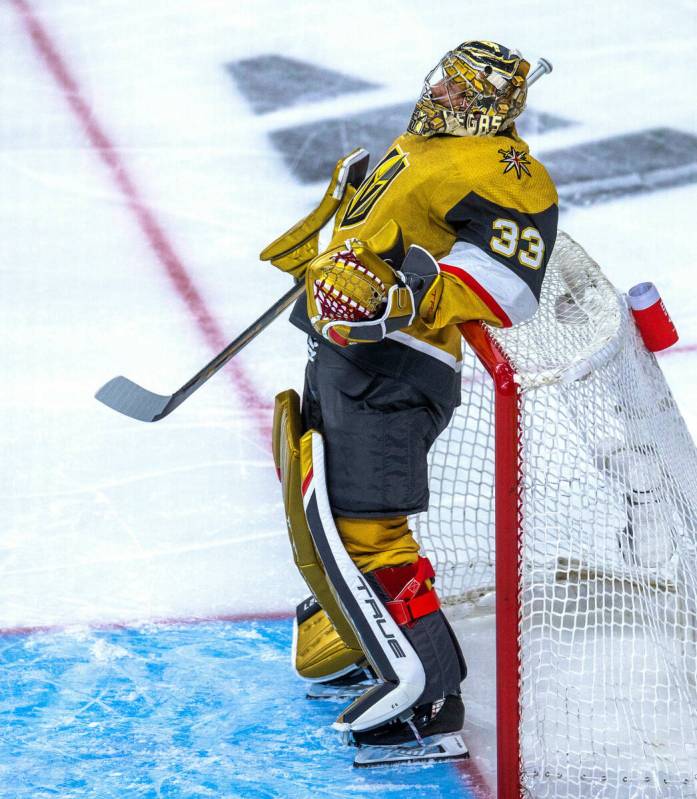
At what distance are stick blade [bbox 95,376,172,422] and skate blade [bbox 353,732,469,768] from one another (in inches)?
30.3

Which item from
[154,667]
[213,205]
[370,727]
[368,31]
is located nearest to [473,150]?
[370,727]

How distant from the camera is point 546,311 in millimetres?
2367

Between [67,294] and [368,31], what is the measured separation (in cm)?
189

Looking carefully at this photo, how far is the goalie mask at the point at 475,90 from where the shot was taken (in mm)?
2031

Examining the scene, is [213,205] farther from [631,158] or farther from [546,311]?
[546,311]

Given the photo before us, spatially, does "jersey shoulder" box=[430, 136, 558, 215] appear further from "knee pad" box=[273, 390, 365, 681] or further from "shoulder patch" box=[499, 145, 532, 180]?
"knee pad" box=[273, 390, 365, 681]

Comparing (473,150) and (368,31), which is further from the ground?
(473,150)

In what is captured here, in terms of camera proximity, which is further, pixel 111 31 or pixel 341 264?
pixel 111 31

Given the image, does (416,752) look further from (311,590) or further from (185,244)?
(185,244)

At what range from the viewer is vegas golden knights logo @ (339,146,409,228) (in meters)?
2.11

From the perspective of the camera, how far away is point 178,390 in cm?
254

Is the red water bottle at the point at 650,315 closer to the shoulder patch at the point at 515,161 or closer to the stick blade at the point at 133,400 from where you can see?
the shoulder patch at the point at 515,161

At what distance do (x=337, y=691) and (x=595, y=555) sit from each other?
0.51 meters

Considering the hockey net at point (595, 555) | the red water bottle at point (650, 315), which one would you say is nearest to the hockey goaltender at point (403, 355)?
the hockey net at point (595, 555)
